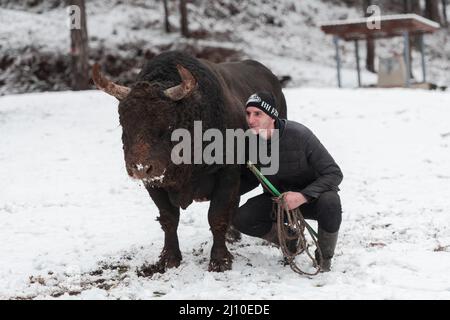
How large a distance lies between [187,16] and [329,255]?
21319 millimetres

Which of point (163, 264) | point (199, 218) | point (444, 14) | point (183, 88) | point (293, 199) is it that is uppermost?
point (444, 14)

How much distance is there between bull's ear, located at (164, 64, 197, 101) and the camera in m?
4.25

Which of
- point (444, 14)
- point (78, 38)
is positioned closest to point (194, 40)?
point (78, 38)

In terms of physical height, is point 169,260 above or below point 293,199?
below

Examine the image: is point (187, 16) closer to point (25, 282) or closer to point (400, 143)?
point (400, 143)

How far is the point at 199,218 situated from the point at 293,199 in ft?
8.24

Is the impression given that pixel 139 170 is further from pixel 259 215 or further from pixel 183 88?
pixel 259 215

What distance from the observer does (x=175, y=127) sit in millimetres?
4441

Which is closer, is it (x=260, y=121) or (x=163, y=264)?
(x=260, y=121)

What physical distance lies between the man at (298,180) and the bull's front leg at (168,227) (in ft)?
1.88

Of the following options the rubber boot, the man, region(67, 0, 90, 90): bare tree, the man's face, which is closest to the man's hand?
Result: the man

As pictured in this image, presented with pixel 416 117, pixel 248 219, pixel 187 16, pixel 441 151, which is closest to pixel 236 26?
pixel 187 16

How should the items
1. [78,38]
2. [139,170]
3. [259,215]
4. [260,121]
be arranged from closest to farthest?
1. [139,170]
2. [260,121]
3. [259,215]
4. [78,38]

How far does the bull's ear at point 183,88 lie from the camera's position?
425 cm
